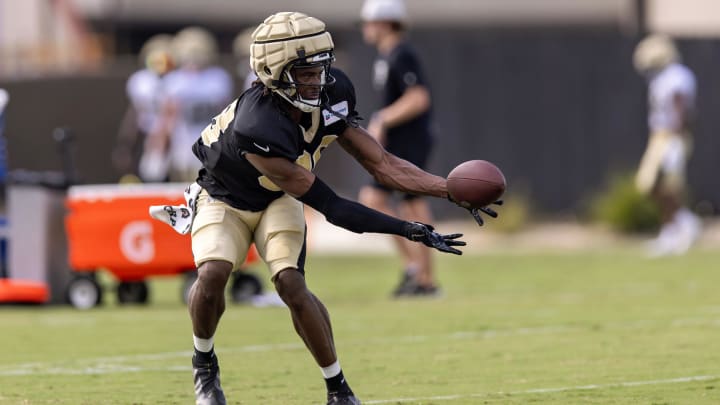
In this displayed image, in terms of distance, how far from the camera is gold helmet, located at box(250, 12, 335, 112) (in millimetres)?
7066

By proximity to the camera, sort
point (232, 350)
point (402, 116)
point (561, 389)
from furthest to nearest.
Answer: point (402, 116), point (232, 350), point (561, 389)

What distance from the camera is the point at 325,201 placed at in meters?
7.02

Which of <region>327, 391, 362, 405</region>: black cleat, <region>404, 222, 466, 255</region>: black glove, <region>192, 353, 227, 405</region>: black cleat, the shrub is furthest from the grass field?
the shrub

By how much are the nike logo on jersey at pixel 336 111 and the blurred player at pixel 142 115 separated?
10522 mm

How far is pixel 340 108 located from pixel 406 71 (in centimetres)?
546

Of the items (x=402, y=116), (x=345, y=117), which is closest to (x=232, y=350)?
(x=345, y=117)

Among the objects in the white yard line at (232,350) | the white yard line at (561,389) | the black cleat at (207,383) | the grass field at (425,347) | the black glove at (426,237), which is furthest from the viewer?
the white yard line at (232,350)

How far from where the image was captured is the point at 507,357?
8.98 meters

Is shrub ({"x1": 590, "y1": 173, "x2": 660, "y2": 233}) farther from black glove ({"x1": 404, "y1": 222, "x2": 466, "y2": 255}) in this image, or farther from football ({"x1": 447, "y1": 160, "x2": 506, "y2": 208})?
black glove ({"x1": 404, "y1": 222, "x2": 466, "y2": 255})

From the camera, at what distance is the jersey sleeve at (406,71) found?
1271 centimetres

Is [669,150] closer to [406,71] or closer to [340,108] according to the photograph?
[406,71]

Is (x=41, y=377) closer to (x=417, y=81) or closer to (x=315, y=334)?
(x=315, y=334)

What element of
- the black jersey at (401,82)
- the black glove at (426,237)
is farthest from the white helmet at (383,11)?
the black glove at (426,237)

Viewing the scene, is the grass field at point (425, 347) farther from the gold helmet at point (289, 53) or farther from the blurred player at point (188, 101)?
the blurred player at point (188, 101)
